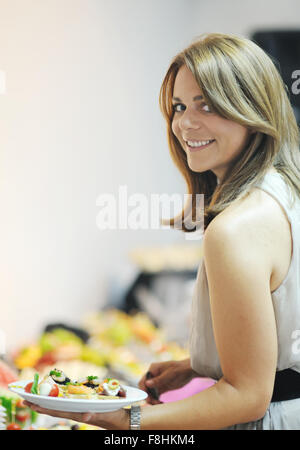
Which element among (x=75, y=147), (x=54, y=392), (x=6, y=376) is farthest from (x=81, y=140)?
(x=54, y=392)

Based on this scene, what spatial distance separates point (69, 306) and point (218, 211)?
6.59ft

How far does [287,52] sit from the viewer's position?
180cm

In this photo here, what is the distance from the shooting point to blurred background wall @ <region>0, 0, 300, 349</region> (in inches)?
91.3

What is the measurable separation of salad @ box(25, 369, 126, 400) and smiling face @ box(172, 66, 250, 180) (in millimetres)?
422

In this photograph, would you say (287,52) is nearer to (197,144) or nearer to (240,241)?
(197,144)

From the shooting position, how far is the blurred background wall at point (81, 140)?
232 cm

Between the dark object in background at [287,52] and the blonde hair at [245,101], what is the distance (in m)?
0.25

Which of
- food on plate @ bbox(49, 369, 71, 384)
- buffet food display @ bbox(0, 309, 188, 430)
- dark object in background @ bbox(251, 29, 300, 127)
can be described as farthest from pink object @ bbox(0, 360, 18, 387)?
dark object in background @ bbox(251, 29, 300, 127)

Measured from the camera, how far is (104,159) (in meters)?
2.86

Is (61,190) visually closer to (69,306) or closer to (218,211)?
(69,306)

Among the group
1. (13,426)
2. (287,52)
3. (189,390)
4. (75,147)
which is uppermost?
(287,52)

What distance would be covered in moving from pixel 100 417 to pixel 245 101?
1.95 ft

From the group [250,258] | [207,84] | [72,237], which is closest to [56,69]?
[72,237]
